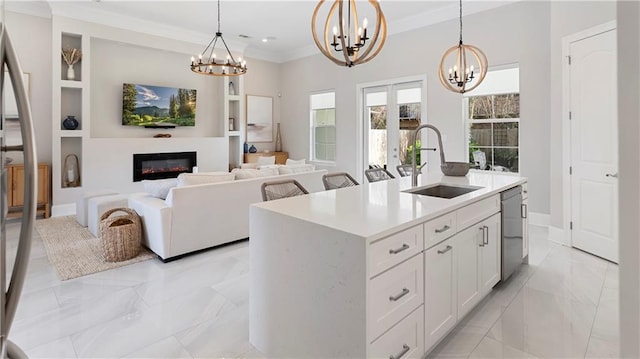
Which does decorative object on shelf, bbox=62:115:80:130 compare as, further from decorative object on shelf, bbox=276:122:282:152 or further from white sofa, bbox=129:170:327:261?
decorative object on shelf, bbox=276:122:282:152

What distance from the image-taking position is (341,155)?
7645 mm

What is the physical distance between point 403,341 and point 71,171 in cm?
619

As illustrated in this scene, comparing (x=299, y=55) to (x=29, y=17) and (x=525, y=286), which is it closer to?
(x=29, y=17)

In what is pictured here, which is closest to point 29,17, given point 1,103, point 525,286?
point 1,103

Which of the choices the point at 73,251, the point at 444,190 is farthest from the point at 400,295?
the point at 73,251

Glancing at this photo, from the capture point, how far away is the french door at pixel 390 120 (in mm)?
6430

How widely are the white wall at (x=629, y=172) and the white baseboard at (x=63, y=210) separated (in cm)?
683

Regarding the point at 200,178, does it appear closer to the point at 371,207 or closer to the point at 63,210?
the point at 371,207

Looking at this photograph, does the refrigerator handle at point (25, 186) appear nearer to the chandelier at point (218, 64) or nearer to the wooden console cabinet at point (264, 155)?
the chandelier at point (218, 64)

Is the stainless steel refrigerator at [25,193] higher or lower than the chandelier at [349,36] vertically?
lower

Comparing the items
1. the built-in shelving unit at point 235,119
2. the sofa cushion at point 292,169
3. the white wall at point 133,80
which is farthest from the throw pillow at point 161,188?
the built-in shelving unit at point 235,119

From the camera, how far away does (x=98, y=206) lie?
4.26 meters

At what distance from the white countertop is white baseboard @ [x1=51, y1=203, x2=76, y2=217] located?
5177 millimetres

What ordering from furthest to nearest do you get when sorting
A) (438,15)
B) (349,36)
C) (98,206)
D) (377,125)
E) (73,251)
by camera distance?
(377,125)
(438,15)
(98,206)
(73,251)
(349,36)
